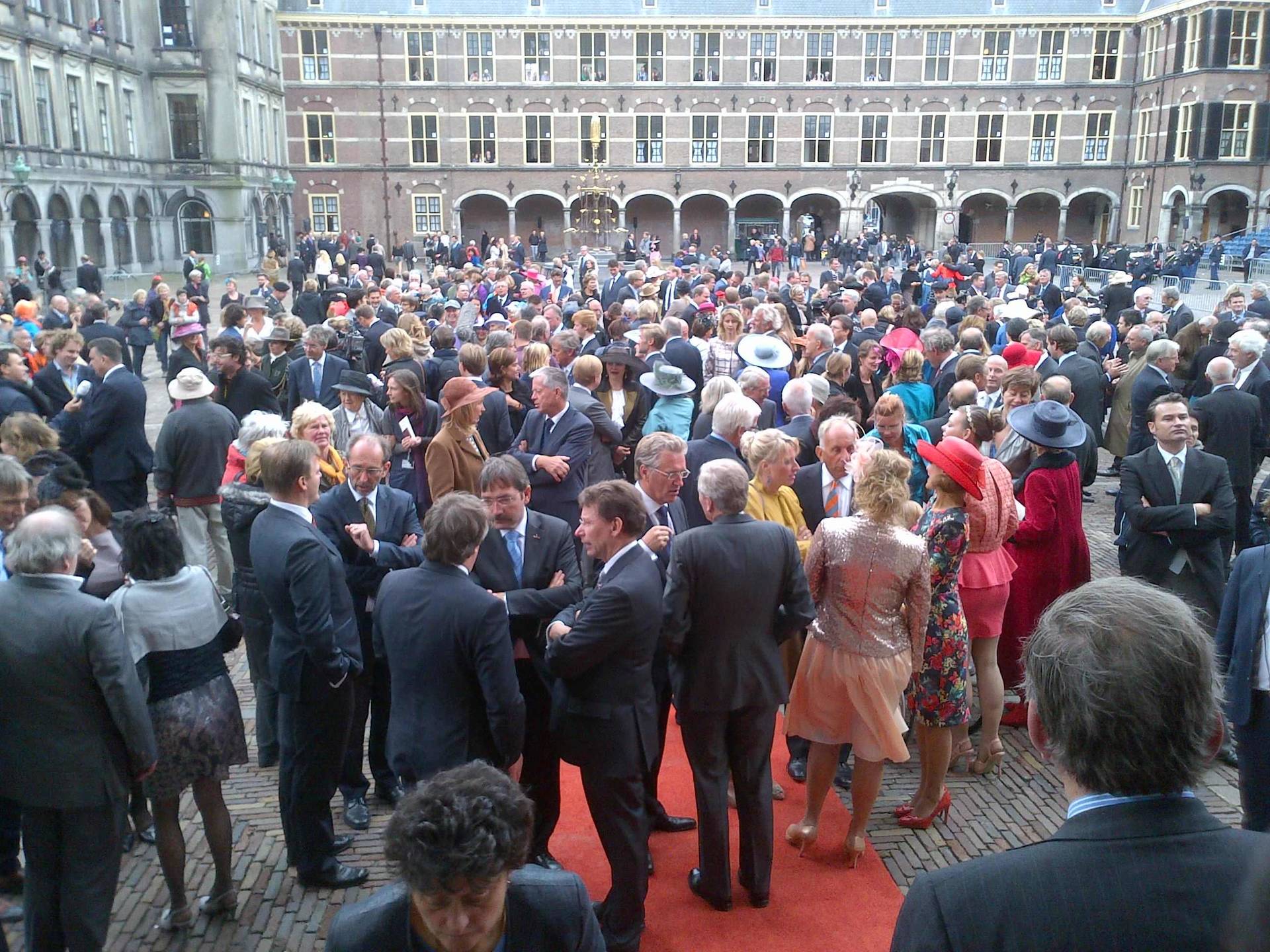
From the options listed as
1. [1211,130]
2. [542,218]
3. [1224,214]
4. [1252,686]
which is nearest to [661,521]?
[1252,686]

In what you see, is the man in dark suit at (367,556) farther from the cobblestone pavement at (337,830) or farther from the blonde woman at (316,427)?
the blonde woman at (316,427)

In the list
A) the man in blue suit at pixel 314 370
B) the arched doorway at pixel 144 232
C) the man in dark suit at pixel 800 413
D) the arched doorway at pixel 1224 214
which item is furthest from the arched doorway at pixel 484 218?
the man in dark suit at pixel 800 413

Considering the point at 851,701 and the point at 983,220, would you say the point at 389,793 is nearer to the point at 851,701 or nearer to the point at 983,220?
the point at 851,701

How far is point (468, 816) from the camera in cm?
186

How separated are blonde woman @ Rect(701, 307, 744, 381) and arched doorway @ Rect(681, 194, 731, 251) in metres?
34.1

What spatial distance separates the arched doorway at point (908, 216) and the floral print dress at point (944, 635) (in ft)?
124

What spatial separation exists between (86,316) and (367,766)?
7.73 meters

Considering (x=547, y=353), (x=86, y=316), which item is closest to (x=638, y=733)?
(x=547, y=353)

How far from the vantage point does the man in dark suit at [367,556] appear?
4039 millimetres

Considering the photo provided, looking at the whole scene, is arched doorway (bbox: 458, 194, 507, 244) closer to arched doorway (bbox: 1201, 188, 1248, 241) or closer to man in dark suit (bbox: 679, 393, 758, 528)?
→ arched doorway (bbox: 1201, 188, 1248, 241)

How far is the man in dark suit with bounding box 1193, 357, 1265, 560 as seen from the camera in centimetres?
675

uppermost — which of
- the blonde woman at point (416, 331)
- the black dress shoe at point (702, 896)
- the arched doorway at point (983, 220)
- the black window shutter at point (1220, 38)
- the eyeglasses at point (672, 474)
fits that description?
the black window shutter at point (1220, 38)

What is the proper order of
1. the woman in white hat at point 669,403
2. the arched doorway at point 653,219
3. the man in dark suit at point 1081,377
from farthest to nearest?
the arched doorway at point 653,219, the man in dark suit at point 1081,377, the woman in white hat at point 669,403

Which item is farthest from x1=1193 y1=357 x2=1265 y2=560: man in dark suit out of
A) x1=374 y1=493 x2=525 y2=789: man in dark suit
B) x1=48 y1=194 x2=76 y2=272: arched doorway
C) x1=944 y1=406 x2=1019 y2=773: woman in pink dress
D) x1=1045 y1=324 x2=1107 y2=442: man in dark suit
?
x1=48 y1=194 x2=76 y2=272: arched doorway
